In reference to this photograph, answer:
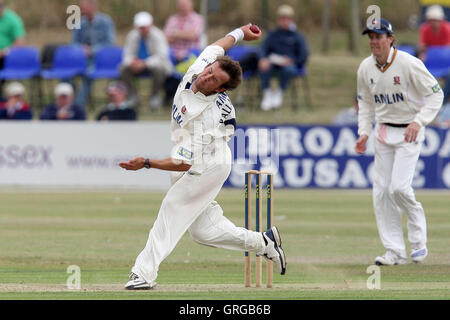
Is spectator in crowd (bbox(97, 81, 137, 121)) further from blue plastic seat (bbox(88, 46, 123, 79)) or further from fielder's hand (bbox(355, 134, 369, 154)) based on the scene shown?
fielder's hand (bbox(355, 134, 369, 154))

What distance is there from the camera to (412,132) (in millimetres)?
9648

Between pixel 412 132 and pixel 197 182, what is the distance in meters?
2.75

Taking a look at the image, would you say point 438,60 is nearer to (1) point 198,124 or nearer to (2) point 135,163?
(1) point 198,124

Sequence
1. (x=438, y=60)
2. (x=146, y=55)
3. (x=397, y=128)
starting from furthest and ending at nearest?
1. (x=146, y=55)
2. (x=438, y=60)
3. (x=397, y=128)

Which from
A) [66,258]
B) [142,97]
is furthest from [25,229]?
[142,97]

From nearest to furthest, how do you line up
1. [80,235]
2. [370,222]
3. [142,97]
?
[80,235], [370,222], [142,97]

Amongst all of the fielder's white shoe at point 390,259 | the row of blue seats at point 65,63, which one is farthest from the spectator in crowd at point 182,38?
the fielder's white shoe at point 390,259

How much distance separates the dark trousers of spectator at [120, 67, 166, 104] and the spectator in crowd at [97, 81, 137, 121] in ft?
5.44

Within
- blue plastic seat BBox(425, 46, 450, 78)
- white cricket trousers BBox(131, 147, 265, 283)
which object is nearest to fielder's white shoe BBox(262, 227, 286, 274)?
white cricket trousers BBox(131, 147, 265, 283)

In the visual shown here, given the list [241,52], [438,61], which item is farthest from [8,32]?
[438,61]

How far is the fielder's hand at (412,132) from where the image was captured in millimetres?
9656

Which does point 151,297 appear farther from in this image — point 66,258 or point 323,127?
point 323,127

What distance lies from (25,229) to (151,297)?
5.52m
